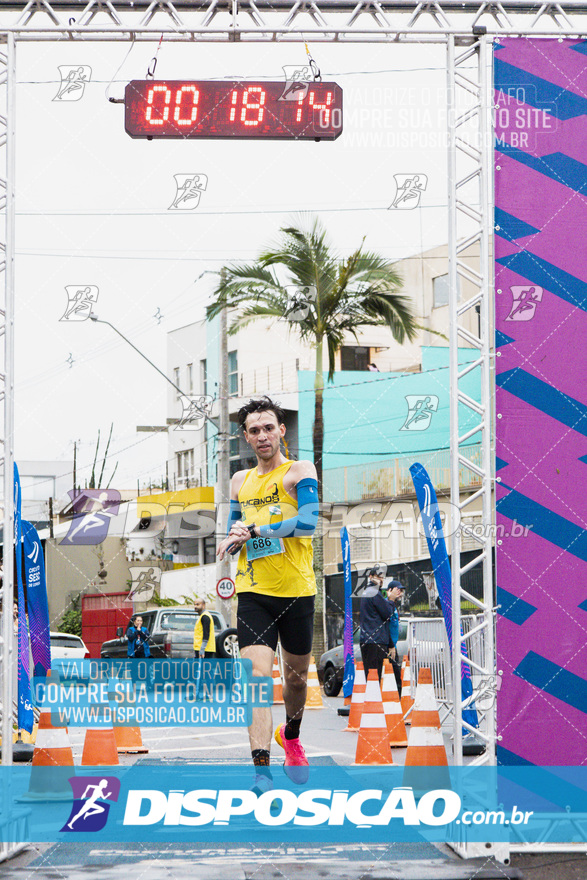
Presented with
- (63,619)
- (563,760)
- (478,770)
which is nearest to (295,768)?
(478,770)

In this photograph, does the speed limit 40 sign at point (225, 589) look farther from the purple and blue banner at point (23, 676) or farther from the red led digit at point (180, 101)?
the red led digit at point (180, 101)

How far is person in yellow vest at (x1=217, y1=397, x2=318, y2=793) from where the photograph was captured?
5.05 m

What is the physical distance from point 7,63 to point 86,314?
2.40m

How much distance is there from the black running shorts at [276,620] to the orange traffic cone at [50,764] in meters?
1.50

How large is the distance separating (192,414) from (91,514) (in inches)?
89.9

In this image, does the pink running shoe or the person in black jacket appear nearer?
the pink running shoe

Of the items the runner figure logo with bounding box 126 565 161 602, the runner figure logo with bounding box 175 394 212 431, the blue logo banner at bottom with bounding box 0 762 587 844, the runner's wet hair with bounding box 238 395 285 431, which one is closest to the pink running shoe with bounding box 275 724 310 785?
the blue logo banner at bottom with bounding box 0 762 587 844

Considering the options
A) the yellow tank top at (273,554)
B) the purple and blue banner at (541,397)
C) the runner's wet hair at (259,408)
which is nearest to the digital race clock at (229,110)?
the purple and blue banner at (541,397)

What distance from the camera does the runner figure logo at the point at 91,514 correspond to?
1295 cm

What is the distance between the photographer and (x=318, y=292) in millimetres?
15172

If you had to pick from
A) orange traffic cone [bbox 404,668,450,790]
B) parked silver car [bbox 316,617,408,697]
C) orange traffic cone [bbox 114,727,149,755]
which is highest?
orange traffic cone [bbox 404,668,450,790]

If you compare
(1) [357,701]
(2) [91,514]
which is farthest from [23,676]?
(2) [91,514]

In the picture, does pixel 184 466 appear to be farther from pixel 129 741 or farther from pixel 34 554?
pixel 34 554

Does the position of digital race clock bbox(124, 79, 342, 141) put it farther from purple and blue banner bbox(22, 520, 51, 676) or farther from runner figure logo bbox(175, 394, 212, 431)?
runner figure logo bbox(175, 394, 212, 431)
